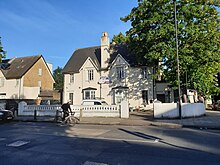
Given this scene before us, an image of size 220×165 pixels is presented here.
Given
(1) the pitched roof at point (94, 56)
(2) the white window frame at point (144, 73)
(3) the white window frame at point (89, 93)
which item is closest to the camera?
(2) the white window frame at point (144, 73)

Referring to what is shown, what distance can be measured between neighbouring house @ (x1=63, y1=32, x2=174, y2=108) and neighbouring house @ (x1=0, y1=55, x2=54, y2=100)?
9.65 meters

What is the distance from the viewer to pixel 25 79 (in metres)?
39.6

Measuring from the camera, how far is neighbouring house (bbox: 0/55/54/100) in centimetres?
3919

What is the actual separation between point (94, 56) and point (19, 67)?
56.6ft

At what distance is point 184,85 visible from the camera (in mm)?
23594

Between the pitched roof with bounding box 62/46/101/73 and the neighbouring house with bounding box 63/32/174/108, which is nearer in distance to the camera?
the neighbouring house with bounding box 63/32/174/108

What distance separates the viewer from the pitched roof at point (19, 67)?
131 ft

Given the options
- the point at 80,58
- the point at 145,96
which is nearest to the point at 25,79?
the point at 80,58

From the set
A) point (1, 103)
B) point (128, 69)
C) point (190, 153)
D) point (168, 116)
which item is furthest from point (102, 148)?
point (128, 69)

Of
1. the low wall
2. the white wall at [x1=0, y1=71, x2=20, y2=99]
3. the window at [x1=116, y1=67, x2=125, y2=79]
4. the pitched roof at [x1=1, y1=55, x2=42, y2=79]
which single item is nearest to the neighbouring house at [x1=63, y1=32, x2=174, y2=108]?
the window at [x1=116, y1=67, x2=125, y2=79]

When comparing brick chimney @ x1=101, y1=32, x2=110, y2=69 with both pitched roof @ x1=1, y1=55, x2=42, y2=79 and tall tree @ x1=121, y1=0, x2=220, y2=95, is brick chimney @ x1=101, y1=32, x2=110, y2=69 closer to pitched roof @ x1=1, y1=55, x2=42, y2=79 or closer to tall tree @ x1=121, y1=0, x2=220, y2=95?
tall tree @ x1=121, y1=0, x2=220, y2=95

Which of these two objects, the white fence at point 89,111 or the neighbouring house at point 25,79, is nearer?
the white fence at point 89,111

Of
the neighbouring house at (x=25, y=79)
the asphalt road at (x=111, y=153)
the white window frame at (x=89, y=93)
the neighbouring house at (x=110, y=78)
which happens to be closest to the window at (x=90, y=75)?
the neighbouring house at (x=110, y=78)

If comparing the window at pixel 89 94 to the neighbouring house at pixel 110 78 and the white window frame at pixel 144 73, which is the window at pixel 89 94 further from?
the white window frame at pixel 144 73
